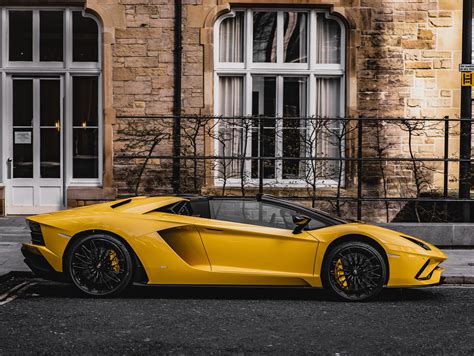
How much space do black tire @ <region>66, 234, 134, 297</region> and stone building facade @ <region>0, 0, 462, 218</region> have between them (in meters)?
6.79

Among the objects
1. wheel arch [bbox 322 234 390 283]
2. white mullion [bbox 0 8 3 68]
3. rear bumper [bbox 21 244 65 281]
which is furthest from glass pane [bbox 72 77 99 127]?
wheel arch [bbox 322 234 390 283]

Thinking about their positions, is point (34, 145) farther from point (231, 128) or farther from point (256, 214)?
point (256, 214)

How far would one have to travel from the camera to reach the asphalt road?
21.0 feet

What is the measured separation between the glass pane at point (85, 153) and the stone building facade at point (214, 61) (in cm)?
14

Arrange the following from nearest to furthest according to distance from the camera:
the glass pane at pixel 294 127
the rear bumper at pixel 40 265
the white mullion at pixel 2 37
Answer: the rear bumper at pixel 40 265, the glass pane at pixel 294 127, the white mullion at pixel 2 37

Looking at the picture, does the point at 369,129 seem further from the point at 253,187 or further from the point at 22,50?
the point at 22,50

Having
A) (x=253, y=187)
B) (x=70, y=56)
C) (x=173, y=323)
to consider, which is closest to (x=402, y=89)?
(x=253, y=187)

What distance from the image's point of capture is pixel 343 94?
15.8 m

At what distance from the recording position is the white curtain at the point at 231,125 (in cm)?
1494

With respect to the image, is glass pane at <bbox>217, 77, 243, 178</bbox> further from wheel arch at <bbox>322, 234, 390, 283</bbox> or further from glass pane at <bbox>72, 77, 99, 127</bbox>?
wheel arch at <bbox>322, 234, 390, 283</bbox>

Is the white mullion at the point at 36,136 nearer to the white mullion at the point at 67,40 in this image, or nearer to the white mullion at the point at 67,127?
the white mullion at the point at 67,127

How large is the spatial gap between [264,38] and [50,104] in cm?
423

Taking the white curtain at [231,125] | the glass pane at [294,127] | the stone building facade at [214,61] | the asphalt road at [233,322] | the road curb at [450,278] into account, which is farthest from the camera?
the stone building facade at [214,61]

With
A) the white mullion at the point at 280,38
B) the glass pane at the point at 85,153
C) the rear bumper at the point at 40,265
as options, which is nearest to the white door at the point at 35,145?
the glass pane at the point at 85,153
